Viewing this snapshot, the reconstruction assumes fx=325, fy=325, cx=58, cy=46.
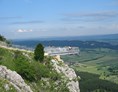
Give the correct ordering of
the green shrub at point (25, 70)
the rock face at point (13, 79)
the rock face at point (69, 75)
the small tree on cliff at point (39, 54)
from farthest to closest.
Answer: the small tree on cliff at point (39, 54) → the rock face at point (69, 75) → the green shrub at point (25, 70) → the rock face at point (13, 79)

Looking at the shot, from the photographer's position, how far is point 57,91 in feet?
144

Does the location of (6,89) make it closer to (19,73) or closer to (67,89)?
(19,73)

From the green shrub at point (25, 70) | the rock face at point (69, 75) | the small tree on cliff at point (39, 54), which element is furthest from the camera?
the small tree on cliff at point (39, 54)

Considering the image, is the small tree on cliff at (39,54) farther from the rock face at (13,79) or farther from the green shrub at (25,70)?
the rock face at (13,79)

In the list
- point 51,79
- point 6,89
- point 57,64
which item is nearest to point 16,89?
point 6,89

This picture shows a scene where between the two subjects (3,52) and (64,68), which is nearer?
(3,52)

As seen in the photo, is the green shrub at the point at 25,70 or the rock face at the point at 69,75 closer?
the green shrub at the point at 25,70

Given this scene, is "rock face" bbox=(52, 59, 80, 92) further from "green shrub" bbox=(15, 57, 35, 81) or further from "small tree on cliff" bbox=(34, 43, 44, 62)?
"green shrub" bbox=(15, 57, 35, 81)

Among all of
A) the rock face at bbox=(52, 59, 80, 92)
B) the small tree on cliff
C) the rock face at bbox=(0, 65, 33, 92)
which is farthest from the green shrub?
the rock face at bbox=(52, 59, 80, 92)

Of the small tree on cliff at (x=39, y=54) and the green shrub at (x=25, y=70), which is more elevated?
the small tree on cliff at (x=39, y=54)

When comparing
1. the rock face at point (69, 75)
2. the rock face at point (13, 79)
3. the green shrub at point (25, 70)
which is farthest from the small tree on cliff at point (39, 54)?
the rock face at point (13, 79)

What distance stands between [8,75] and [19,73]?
16.7 ft

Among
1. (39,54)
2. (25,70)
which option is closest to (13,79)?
(25,70)

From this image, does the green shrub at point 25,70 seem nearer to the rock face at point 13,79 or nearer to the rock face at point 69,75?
the rock face at point 13,79
